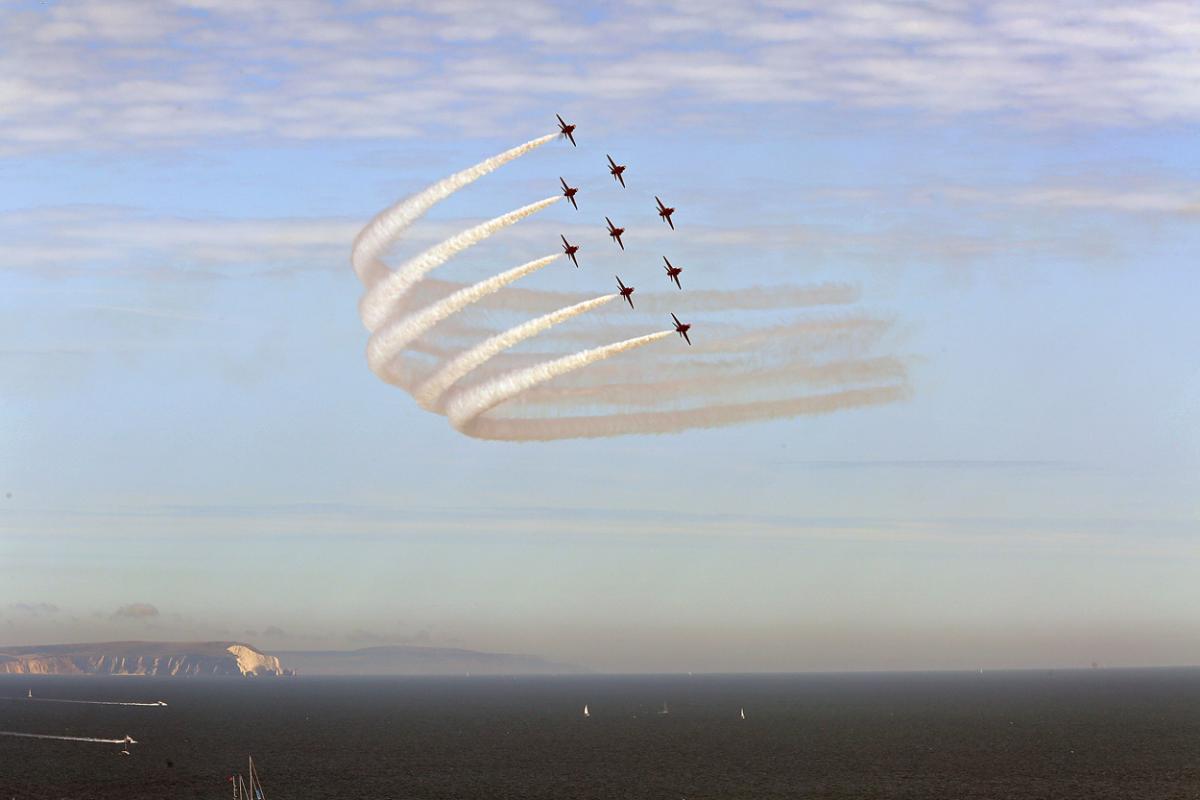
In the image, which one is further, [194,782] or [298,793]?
[194,782]

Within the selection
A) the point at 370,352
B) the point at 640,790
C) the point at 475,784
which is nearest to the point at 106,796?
the point at 475,784

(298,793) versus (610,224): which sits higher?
(610,224)

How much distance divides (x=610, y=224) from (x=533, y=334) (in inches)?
443

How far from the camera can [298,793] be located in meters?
180

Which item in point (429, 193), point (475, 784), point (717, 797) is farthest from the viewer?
point (475, 784)

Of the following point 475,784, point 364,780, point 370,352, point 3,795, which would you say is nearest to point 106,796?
point 3,795

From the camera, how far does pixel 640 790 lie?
18638 cm

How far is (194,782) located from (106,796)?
18218 mm

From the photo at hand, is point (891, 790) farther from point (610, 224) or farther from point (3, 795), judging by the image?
point (3, 795)

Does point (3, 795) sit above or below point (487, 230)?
below

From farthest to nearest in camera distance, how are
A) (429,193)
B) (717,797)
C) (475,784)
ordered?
1. (475,784)
2. (717,797)
3. (429,193)

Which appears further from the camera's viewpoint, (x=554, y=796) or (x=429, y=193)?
(x=554, y=796)

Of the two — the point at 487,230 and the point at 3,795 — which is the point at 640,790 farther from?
the point at 487,230

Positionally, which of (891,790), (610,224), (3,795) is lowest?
(891,790)
